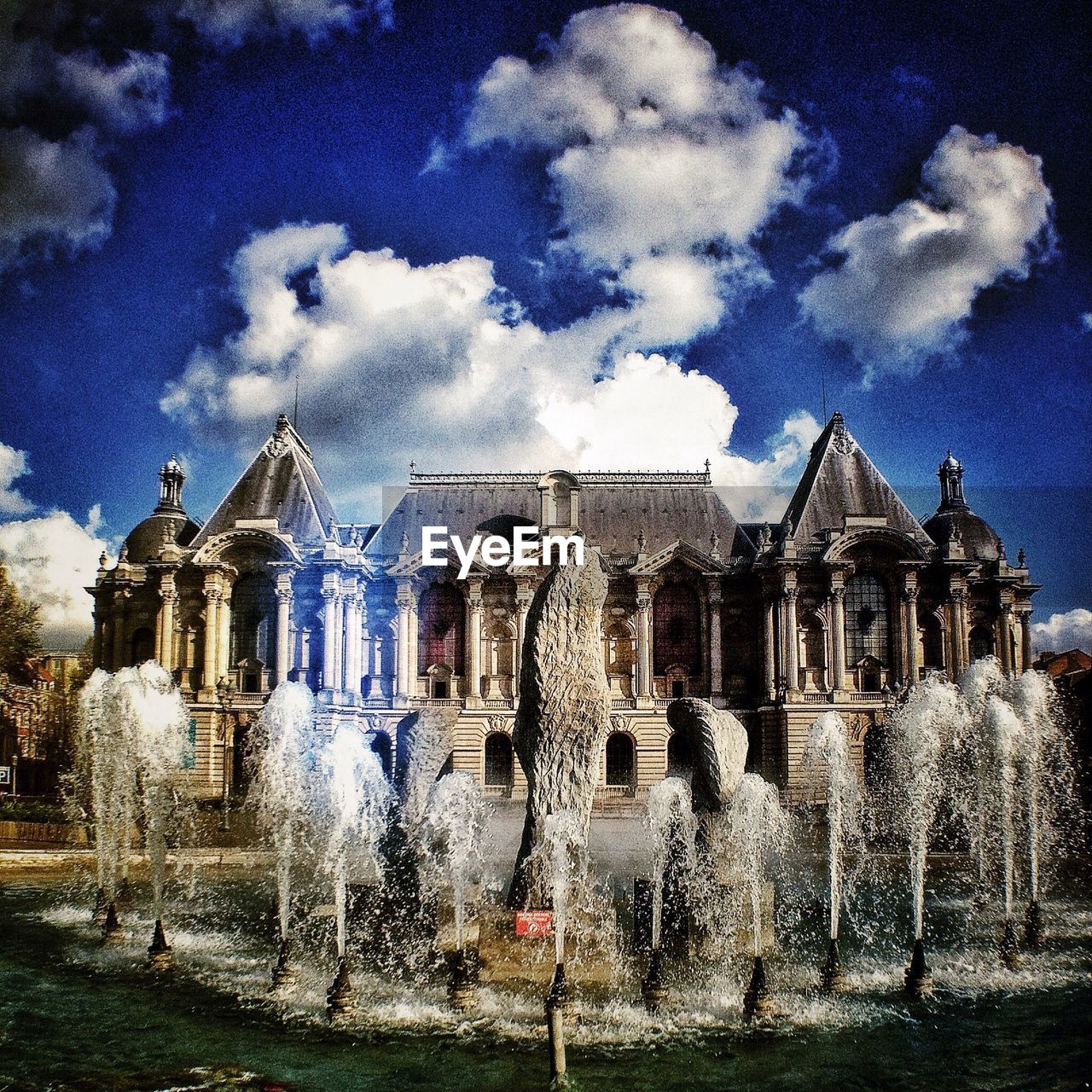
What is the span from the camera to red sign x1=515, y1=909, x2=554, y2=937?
52.1 ft

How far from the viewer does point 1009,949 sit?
54.9 ft

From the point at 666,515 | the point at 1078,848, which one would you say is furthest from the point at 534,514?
the point at 1078,848

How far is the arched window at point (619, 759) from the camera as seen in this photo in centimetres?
4909

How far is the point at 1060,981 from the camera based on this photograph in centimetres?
1573

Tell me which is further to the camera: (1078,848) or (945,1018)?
(1078,848)

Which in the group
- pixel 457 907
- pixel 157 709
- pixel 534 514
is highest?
pixel 534 514

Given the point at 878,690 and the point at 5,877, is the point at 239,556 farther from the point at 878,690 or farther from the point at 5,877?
the point at 878,690

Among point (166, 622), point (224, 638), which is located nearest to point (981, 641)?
point (224, 638)

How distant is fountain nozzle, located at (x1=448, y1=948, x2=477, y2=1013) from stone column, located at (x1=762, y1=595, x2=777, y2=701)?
34.5 meters

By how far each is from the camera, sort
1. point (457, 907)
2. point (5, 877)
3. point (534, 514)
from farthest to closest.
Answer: point (534, 514) → point (5, 877) → point (457, 907)

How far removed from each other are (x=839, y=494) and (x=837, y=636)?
24.5 feet

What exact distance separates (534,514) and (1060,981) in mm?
38118

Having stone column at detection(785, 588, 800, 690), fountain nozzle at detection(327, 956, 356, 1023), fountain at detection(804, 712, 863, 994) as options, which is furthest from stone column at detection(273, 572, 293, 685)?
fountain nozzle at detection(327, 956, 356, 1023)

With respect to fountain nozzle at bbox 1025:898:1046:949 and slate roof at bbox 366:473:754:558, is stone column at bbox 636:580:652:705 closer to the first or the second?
slate roof at bbox 366:473:754:558
